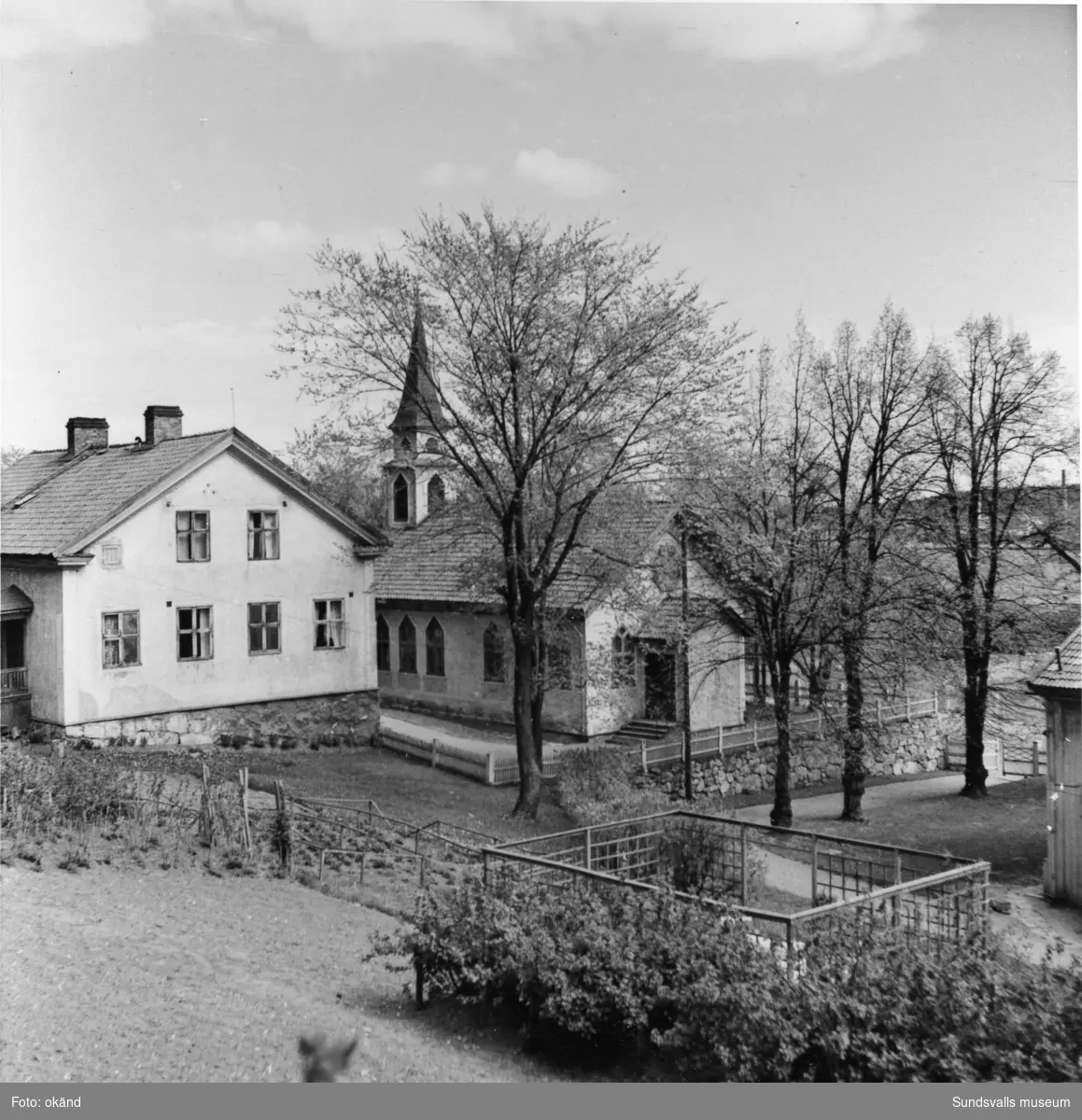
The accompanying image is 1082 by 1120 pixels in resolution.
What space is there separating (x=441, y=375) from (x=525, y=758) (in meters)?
4.64

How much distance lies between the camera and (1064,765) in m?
8.62

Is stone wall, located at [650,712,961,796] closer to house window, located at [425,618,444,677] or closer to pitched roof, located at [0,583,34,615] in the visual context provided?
house window, located at [425,618,444,677]

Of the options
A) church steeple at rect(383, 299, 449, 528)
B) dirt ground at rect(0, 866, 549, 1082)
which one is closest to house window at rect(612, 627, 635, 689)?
church steeple at rect(383, 299, 449, 528)

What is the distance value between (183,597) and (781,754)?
7611mm

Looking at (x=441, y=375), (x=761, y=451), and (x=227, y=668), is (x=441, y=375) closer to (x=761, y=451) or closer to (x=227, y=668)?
(x=761, y=451)

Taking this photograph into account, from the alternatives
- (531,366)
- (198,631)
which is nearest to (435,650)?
(198,631)

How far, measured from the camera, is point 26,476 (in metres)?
10.2

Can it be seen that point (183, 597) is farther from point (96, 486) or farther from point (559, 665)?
point (559, 665)

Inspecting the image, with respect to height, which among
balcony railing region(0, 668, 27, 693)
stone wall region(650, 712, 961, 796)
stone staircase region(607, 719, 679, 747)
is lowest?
stone staircase region(607, 719, 679, 747)

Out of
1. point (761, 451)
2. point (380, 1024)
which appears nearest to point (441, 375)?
point (761, 451)

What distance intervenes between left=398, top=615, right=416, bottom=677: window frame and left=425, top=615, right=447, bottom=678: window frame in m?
0.33

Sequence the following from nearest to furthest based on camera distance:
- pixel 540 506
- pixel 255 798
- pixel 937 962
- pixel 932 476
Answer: pixel 937 962 < pixel 932 476 < pixel 255 798 < pixel 540 506

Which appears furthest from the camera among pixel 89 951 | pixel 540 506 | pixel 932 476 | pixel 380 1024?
pixel 540 506

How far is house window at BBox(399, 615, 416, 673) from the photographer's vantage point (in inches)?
711
